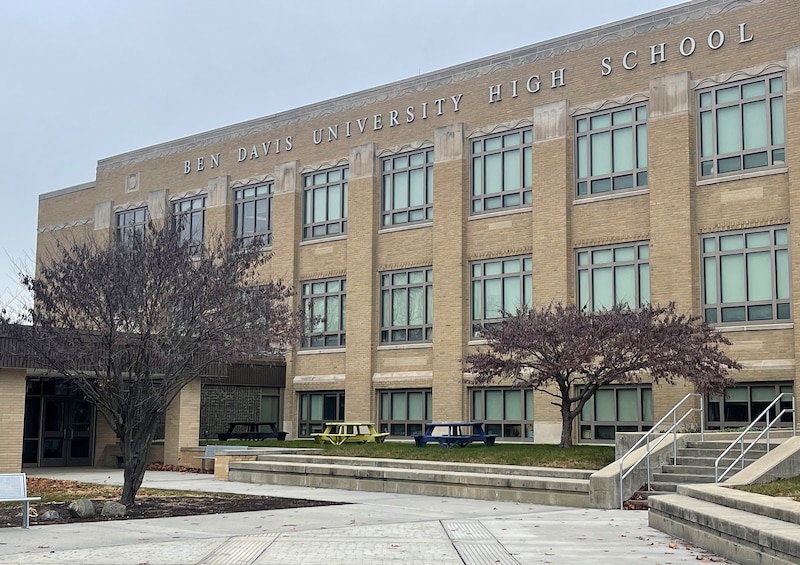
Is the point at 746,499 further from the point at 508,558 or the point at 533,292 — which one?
the point at 533,292

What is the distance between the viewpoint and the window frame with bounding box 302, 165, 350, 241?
1529 inches

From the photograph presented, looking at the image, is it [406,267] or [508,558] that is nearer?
[508,558]

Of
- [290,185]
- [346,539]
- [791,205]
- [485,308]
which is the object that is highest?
[290,185]

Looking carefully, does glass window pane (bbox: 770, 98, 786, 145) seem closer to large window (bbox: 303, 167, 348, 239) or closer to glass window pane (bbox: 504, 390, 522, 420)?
glass window pane (bbox: 504, 390, 522, 420)

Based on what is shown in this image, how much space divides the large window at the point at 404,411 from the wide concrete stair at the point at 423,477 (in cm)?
894

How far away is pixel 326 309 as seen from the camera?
3906 cm

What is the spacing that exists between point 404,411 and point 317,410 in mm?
4200

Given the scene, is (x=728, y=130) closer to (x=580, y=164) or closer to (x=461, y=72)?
(x=580, y=164)

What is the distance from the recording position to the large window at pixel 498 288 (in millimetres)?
33312

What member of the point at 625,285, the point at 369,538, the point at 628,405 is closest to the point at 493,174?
the point at 625,285

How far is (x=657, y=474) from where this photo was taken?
19906mm

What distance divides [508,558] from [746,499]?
118 inches

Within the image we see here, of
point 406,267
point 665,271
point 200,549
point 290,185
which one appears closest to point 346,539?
point 200,549

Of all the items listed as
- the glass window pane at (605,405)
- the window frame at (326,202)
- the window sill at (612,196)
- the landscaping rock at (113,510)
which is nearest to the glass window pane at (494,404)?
the glass window pane at (605,405)
